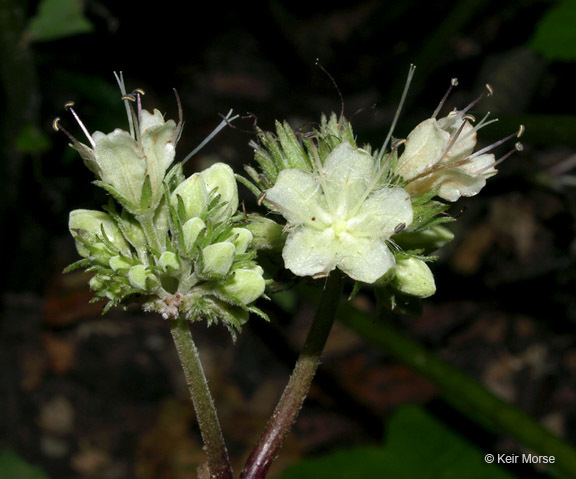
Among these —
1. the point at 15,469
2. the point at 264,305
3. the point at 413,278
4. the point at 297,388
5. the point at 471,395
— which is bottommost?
the point at 15,469

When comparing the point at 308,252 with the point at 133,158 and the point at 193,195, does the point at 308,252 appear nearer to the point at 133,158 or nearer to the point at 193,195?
the point at 193,195

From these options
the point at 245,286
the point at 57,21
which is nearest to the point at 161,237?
the point at 245,286

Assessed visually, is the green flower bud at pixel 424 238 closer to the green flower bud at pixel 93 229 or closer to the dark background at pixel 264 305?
the green flower bud at pixel 93 229

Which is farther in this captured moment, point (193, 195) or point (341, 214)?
point (341, 214)

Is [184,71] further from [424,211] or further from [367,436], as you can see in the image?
[424,211]

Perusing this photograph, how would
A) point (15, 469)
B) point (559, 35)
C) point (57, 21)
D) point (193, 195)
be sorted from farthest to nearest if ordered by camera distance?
point (15, 469) < point (57, 21) < point (559, 35) < point (193, 195)

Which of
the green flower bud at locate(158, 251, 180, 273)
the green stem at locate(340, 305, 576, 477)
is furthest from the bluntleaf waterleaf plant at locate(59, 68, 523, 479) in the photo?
the green stem at locate(340, 305, 576, 477)

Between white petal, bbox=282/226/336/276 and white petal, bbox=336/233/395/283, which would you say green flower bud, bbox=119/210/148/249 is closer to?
white petal, bbox=282/226/336/276
